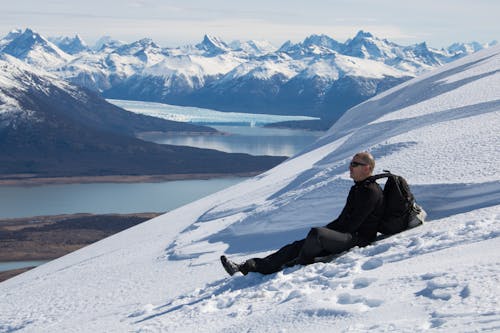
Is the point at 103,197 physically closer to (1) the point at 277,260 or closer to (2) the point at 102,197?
(2) the point at 102,197

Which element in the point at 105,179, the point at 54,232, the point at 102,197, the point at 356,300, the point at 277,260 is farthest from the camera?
the point at 105,179

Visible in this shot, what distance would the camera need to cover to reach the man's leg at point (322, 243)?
8523 millimetres

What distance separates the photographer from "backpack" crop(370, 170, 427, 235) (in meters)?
8.91

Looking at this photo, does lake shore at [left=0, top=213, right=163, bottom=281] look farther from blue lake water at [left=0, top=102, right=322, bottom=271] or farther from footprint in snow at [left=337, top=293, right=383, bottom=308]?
footprint in snow at [left=337, top=293, right=383, bottom=308]

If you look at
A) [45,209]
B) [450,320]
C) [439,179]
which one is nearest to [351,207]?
[450,320]

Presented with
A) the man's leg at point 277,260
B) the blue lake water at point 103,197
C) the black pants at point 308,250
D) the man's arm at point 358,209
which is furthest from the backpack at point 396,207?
the blue lake water at point 103,197

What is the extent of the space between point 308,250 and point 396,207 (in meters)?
1.19

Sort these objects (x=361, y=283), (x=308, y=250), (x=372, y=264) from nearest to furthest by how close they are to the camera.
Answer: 1. (x=361, y=283)
2. (x=372, y=264)
3. (x=308, y=250)

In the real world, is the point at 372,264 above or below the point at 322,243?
below

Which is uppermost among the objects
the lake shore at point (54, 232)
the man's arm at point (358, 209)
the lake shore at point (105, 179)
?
the man's arm at point (358, 209)

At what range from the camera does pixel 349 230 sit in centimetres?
870

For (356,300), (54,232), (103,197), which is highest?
(356,300)

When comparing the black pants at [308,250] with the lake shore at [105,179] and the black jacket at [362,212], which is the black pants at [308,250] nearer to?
the black jacket at [362,212]

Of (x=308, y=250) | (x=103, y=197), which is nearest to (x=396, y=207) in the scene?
(x=308, y=250)
